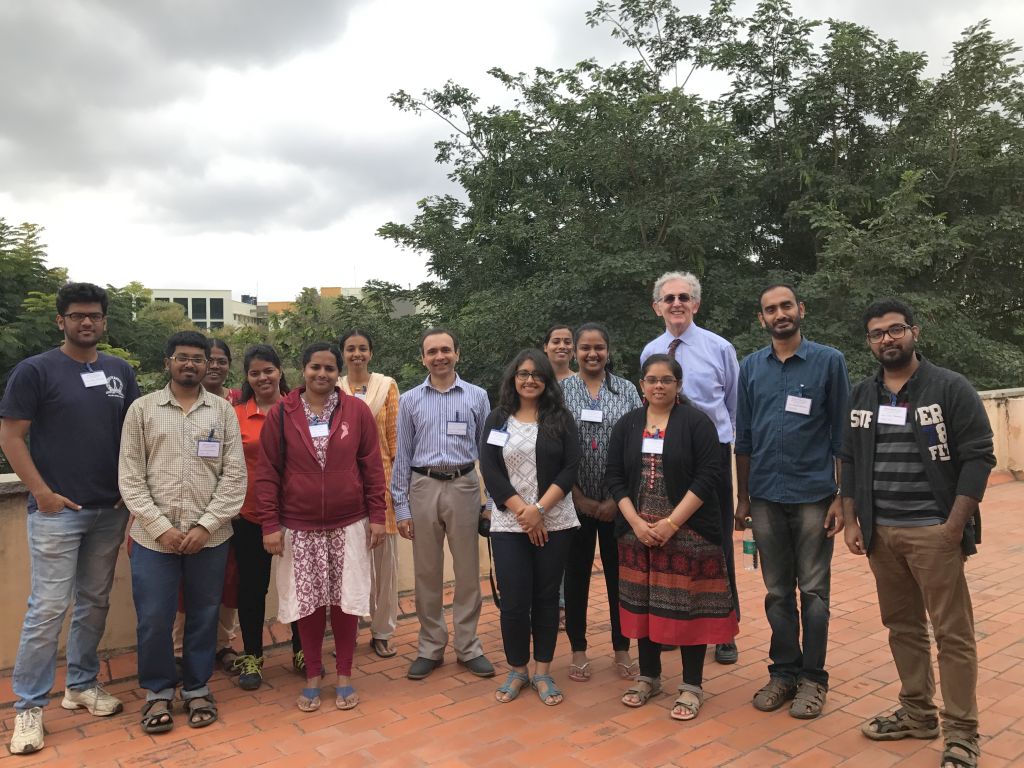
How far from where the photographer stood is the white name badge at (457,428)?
407 centimetres

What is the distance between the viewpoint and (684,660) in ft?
11.5

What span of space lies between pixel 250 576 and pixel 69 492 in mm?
1010

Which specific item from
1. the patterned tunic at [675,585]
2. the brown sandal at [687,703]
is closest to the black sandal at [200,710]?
the patterned tunic at [675,585]

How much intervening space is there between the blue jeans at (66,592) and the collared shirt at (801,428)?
3.15 meters

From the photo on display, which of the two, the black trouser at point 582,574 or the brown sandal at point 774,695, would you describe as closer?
the brown sandal at point 774,695

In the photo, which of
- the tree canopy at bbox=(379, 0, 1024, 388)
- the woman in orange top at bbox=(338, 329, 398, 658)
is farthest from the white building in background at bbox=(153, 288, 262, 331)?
the woman in orange top at bbox=(338, 329, 398, 658)

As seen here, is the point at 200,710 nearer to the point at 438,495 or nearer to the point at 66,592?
the point at 66,592

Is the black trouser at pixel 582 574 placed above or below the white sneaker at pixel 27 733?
above

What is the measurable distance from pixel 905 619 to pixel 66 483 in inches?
149

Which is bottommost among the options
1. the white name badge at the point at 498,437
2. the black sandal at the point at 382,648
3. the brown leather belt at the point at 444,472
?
the black sandal at the point at 382,648

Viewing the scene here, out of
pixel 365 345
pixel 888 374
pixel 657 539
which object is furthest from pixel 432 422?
pixel 888 374

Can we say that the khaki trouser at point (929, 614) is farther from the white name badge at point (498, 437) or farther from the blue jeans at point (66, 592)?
the blue jeans at point (66, 592)

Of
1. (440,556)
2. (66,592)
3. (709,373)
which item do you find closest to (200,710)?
(66,592)

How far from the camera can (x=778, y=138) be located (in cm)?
1480
